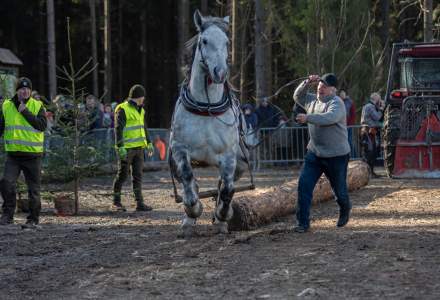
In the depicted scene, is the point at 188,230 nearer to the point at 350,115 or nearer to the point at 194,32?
the point at 350,115

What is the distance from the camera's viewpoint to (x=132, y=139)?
1564cm

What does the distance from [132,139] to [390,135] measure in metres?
5.73

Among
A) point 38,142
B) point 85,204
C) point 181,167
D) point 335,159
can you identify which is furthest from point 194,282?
point 85,204

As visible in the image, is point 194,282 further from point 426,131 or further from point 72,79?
point 426,131

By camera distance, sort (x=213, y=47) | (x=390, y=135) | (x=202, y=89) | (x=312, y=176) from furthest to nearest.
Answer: (x=390, y=135) → (x=312, y=176) → (x=202, y=89) → (x=213, y=47)

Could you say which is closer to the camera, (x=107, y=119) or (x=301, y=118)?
(x=301, y=118)

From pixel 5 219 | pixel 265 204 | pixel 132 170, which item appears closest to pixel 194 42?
pixel 265 204

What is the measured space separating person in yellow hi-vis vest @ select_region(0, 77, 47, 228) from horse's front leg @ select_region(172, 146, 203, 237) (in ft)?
9.21

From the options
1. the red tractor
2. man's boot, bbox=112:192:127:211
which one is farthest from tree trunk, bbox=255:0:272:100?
man's boot, bbox=112:192:127:211

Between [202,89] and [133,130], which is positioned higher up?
[202,89]

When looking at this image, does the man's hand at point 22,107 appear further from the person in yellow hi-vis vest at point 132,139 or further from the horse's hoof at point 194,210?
the horse's hoof at point 194,210

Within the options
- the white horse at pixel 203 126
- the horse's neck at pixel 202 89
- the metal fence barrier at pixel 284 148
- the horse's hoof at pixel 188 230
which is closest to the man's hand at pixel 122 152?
the white horse at pixel 203 126

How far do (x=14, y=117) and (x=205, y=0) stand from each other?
90.4 feet

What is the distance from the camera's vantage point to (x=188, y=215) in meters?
11.2
